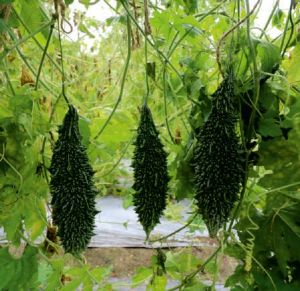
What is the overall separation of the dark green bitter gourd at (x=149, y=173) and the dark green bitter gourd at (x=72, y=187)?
0.10 m

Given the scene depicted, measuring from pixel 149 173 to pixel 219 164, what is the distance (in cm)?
14

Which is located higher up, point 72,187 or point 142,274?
point 72,187

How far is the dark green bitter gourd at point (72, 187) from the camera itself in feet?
3.54

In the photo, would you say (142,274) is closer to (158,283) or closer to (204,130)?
(158,283)

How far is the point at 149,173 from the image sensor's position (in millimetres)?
1092

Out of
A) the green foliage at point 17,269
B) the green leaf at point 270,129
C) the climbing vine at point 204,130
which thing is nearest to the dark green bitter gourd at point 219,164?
the climbing vine at point 204,130

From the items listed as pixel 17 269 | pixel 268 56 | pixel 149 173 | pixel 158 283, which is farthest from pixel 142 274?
pixel 268 56

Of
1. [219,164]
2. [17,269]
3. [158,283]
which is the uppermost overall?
[219,164]

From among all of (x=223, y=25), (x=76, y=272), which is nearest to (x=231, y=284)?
(x=76, y=272)

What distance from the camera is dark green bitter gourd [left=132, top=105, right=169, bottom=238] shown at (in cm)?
109

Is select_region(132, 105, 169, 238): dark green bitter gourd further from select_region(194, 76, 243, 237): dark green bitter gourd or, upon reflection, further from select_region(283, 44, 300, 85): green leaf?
select_region(283, 44, 300, 85): green leaf

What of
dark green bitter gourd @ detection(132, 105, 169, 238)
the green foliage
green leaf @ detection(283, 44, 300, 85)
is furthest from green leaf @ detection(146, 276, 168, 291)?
green leaf @ detection(283, 44, 300, 85)

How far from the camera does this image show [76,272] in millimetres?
1551

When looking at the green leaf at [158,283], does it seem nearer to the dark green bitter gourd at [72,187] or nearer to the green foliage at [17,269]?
the green foliage at [17,269]
